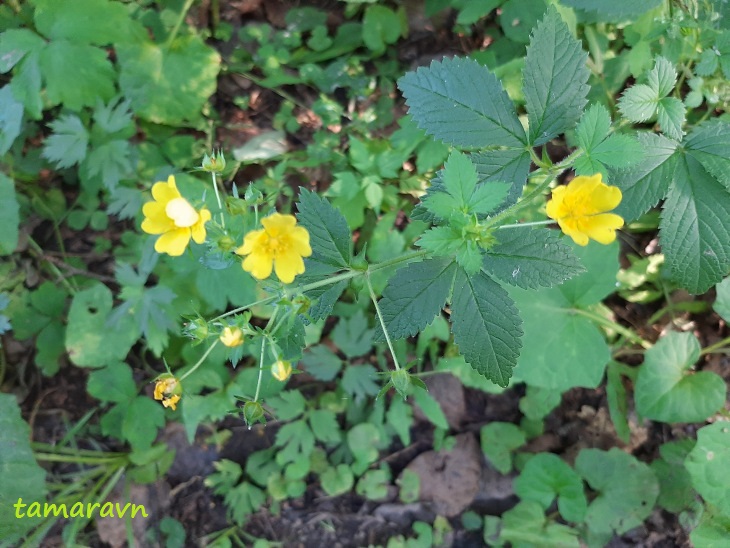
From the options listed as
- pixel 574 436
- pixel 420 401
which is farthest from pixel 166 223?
pixel 574 436

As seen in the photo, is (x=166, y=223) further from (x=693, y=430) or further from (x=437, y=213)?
(x=693, y=430)

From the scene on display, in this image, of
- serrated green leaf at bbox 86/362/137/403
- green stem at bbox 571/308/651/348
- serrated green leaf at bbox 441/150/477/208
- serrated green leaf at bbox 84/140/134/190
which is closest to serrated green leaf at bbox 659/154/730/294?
green stem at bbox 571/308/651/348

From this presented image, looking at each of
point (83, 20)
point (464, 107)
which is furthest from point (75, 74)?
point (464, 107)

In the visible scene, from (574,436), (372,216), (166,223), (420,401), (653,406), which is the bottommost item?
(574,436)

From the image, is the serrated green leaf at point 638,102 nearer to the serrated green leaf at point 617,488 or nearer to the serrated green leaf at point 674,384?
the serrated green leaf at point 674,384

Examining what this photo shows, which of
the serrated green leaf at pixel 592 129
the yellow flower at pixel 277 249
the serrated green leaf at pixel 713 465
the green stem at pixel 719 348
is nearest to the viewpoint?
the yellow flower at pixel 277 249

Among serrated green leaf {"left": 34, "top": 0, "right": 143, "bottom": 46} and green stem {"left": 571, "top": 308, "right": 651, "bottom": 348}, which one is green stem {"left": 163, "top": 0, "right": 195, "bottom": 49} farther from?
green stem {"left": 571, "top": 308, "right": 651, "bottom": 348}

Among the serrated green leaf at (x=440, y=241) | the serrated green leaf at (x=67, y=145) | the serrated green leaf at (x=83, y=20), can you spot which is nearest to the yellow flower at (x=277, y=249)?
the serrated green leaf at (x=440, y=241)
